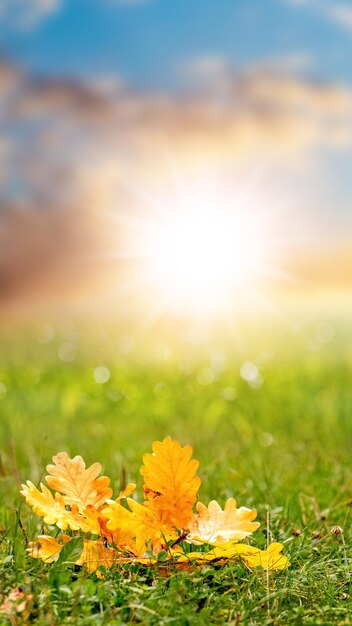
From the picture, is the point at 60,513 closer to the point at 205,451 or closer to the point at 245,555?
the point at 245,555

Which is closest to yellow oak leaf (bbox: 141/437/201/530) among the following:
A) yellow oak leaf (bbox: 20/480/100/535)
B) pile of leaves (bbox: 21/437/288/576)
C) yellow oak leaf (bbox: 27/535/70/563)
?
pile of leaves (bbox: 21/437/288/576)

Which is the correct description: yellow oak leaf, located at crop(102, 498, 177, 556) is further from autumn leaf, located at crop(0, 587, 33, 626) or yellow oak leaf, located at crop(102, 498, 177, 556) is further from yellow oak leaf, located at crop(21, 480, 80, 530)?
autumn leaf, located at crop(0, 587, 33, 626)

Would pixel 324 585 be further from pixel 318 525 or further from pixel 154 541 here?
pixel 318 525

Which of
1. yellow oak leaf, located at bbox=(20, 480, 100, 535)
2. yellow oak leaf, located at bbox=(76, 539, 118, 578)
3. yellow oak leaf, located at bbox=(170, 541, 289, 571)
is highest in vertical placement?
yellow oak leaf, located at bbox=(20, 480, 100, 535)

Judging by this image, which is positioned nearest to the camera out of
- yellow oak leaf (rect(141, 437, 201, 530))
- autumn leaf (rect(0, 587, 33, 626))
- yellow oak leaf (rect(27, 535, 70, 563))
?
autumn leaf (rect(0, 587, 33, 626))

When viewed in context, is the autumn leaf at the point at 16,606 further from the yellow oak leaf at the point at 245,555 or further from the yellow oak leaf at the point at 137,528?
the yellow oak leaf at the point at 245,555

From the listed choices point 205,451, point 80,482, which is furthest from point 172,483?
point 205,451

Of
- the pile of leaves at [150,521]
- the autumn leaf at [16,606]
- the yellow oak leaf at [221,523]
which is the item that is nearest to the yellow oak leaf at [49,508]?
the pile of leaves at [150,521]
